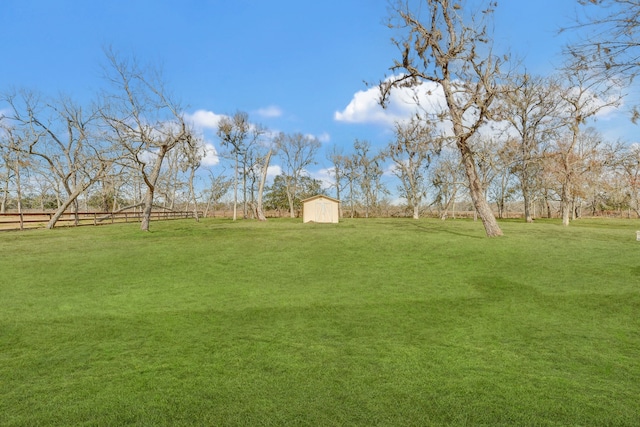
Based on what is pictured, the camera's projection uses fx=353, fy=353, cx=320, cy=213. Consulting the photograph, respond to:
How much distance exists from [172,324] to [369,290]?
13.6 ft

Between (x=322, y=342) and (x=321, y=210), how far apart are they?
3187cm

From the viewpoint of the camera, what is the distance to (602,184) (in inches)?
1526

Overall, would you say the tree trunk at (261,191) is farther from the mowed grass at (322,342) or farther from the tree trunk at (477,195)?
the mowed grass at (322,342)

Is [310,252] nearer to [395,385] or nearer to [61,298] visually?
[61,298]

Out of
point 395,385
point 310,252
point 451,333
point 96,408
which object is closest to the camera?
point 96,408

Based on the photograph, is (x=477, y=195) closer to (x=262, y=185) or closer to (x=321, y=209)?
(x=321, y=209)

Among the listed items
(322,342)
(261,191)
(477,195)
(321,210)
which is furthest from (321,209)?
(322,342)

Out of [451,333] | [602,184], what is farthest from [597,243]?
[602,184]

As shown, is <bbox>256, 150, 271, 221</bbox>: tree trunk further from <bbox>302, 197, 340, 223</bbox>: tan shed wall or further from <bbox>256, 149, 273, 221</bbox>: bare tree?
<bbox>302, 197, 340, 223</bbox>: tan shed wall

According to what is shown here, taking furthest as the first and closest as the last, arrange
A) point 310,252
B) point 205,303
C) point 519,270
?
point 310,252, point 519,270, point 205,303

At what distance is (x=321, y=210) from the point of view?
36781mm

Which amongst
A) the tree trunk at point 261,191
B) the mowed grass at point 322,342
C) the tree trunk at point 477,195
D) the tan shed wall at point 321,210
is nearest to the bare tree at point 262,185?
the tree trunk at point 261,191

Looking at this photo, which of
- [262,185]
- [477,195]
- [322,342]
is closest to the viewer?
[322,342]

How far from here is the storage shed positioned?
3653 cm
